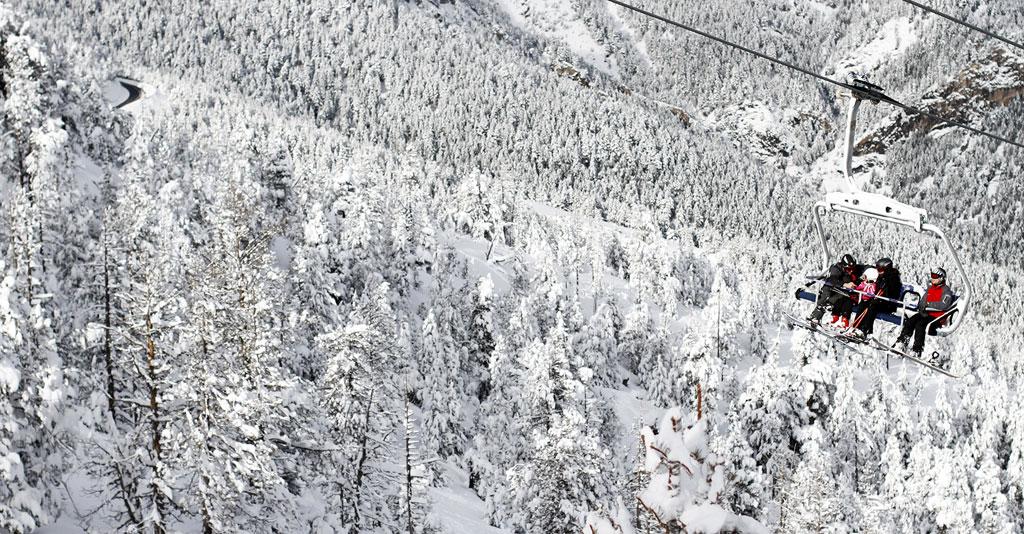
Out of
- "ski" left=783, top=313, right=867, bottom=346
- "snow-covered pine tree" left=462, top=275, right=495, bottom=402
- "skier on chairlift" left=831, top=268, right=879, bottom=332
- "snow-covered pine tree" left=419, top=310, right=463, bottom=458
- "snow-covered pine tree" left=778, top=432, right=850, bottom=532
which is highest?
"skier on chairlift" left=831, top=268, right=879, bottom=332

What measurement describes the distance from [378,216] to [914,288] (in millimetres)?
43827

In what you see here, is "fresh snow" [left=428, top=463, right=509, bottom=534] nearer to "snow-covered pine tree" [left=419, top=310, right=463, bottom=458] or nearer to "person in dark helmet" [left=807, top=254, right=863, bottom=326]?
"snow-covered pine tree" [left=419, top=310, right=463, bottom=458]

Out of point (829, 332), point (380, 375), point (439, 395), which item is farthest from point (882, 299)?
point (439, 395)

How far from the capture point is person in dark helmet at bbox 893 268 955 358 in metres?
12.5

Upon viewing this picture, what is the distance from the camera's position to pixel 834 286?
13039mm

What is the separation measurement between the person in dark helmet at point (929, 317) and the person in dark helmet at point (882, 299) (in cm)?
36

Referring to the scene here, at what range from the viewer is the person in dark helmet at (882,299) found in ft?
42.1

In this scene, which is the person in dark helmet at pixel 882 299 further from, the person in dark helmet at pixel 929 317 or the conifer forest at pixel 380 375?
the person in dark helmet at pixel 929 317

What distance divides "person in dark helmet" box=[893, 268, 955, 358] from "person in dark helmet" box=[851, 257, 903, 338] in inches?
14.3

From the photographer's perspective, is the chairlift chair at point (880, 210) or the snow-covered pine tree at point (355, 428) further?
the snow-covered pine tree at point (355, 428)

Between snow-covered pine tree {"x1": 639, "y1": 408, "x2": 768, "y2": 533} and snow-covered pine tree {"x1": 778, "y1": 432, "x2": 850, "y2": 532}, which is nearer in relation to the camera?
snow-covered pine tree {"x1": 639, "y1": 408, "x2": 768, "y2": 533}

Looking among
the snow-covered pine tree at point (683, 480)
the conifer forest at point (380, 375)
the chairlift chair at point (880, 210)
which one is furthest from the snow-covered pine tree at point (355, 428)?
the snow-covered pine tree at point (683, 480)

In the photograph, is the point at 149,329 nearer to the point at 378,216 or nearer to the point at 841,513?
the point at 841,513

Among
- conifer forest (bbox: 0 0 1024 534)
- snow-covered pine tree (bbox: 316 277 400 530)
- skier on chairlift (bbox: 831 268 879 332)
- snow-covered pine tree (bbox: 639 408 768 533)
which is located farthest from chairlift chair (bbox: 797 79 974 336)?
snow-covered pine tree (bbox: 316 277 400 530)
